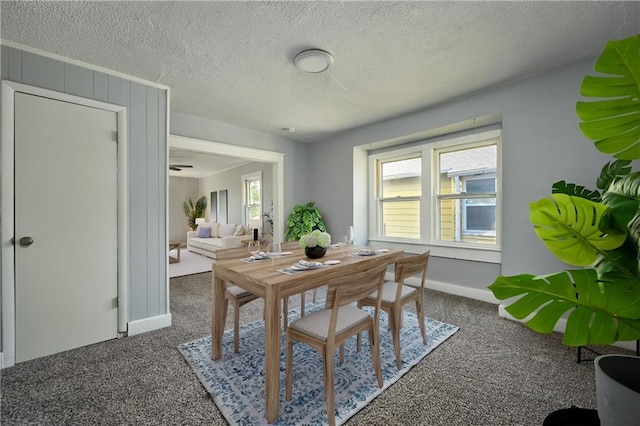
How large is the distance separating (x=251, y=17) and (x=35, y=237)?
95.1 inches

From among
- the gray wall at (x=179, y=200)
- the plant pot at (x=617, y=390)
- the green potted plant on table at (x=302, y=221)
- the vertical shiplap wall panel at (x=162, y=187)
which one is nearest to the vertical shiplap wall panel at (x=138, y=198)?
the vertical shiplap wall panel at (x=162, y=187)

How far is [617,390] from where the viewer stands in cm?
69

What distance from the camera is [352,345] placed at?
2316mm

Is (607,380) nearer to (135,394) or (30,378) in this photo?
(135,394)

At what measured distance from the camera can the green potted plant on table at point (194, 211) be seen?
31.2 ft

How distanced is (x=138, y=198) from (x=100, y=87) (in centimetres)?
105

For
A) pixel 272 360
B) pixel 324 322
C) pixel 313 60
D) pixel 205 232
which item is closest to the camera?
pixel 272 360

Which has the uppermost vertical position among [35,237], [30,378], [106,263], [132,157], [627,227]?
[132,157]

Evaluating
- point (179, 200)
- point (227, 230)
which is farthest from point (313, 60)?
Answer: point (179, 200)

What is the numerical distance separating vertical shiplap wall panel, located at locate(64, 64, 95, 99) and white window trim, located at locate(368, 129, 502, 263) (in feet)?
12.3

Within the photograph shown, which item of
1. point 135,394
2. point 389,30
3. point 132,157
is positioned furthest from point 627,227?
point 132,157

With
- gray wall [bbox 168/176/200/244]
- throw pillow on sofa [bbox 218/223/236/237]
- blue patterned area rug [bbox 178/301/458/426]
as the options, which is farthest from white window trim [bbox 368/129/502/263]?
gray wall [bbox 168/176/200/244]

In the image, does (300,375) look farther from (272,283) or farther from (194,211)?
(194,211)

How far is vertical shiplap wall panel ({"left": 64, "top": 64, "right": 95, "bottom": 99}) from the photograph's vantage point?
7.53 feet
